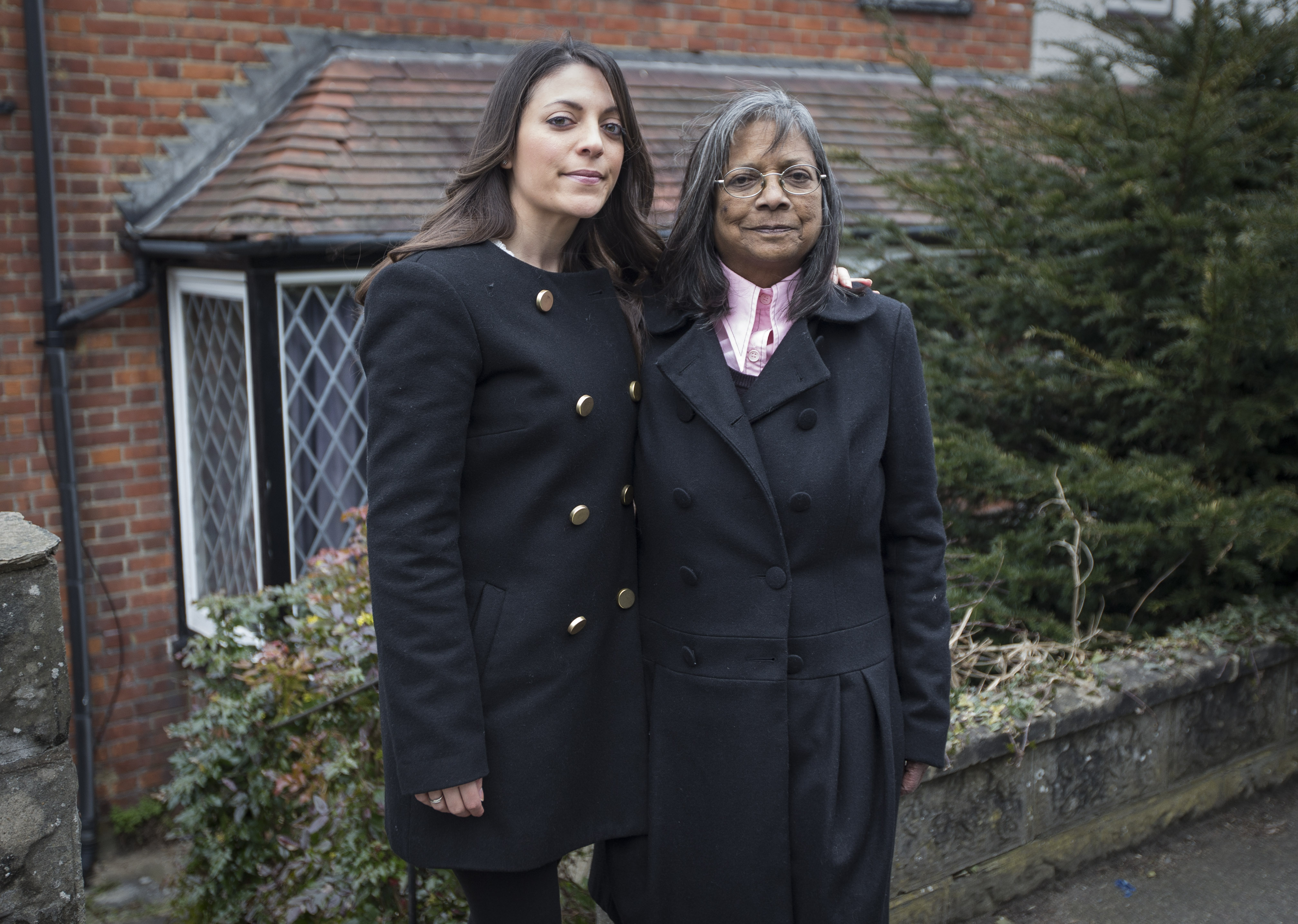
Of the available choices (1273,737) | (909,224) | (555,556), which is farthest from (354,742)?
(909,224)

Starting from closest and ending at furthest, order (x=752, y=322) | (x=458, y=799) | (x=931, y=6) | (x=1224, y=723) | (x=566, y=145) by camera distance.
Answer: (x=458, y=799)
(x=566, y=145)
(x=752, y=322)
(x=1224, y=723)
(x=931, y=6)

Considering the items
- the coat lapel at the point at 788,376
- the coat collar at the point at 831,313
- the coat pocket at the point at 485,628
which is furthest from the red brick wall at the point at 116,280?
the coat pocket at the point at 485,628

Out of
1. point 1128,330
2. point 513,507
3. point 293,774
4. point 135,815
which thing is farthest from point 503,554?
point 135,815

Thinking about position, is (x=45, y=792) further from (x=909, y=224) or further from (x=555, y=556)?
(x=909, y=224)

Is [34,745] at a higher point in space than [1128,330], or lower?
lower

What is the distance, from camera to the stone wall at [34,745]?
6.43ft

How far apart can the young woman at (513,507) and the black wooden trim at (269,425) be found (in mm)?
3164

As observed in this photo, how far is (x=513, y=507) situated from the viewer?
1895 mm

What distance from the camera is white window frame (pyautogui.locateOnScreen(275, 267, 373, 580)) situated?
500cm

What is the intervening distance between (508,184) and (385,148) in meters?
3.54

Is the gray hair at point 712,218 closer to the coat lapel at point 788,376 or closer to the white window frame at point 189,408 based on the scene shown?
the coat lapel at point 788,376

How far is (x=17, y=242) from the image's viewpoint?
5.11 m

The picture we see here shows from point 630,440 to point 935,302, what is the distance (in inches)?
A: 109

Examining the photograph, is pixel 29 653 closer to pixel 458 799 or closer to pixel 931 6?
pixel 458 799
